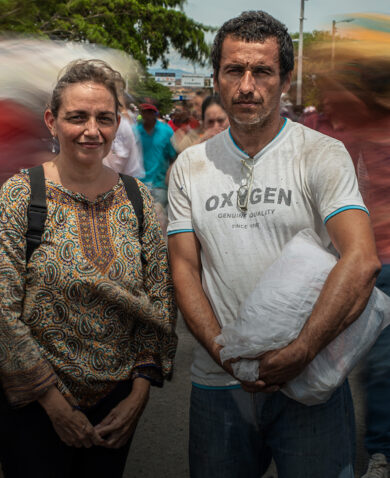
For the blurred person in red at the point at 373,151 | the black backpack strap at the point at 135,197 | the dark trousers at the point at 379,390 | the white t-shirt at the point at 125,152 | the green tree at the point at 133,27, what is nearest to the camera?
the black backpack strap at the point at 135,197

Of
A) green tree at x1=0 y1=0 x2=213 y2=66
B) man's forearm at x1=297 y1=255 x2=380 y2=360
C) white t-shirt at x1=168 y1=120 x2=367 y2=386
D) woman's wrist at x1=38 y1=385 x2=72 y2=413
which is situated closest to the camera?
man's forearm at x1=297 y1=255 x2=380 y2=360

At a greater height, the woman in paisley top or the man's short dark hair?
the man's short dark hair

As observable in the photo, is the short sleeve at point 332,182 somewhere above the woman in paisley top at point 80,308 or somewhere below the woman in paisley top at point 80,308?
above

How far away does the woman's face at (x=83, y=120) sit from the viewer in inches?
79.8

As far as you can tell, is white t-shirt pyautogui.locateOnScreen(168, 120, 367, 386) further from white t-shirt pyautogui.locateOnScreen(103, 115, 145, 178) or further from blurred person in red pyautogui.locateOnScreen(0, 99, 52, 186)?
white t-shirt pyautogui.locateOnScreen(103, 115, 145, 178)

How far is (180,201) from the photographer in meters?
2.04

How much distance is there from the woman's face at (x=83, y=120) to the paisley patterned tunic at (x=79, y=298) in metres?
0.15

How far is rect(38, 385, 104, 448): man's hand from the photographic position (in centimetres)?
191

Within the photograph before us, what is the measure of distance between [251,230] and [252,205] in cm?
8

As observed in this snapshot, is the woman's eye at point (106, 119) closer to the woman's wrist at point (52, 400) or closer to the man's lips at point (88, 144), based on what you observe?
the man's lips at point (88, 144)

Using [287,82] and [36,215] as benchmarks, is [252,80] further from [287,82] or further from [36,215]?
[36,215]

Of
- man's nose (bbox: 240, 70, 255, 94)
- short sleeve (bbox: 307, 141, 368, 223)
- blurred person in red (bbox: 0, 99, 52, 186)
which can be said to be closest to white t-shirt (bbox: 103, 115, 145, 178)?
blurred person in red (bbox: 0, 99, 52, 186)

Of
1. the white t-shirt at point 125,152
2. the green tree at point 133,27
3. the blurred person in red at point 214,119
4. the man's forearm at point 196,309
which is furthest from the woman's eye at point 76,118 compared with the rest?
the green tree at point 133,27

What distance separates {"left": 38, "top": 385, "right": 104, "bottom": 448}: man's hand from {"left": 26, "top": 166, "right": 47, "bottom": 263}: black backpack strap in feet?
1.56
